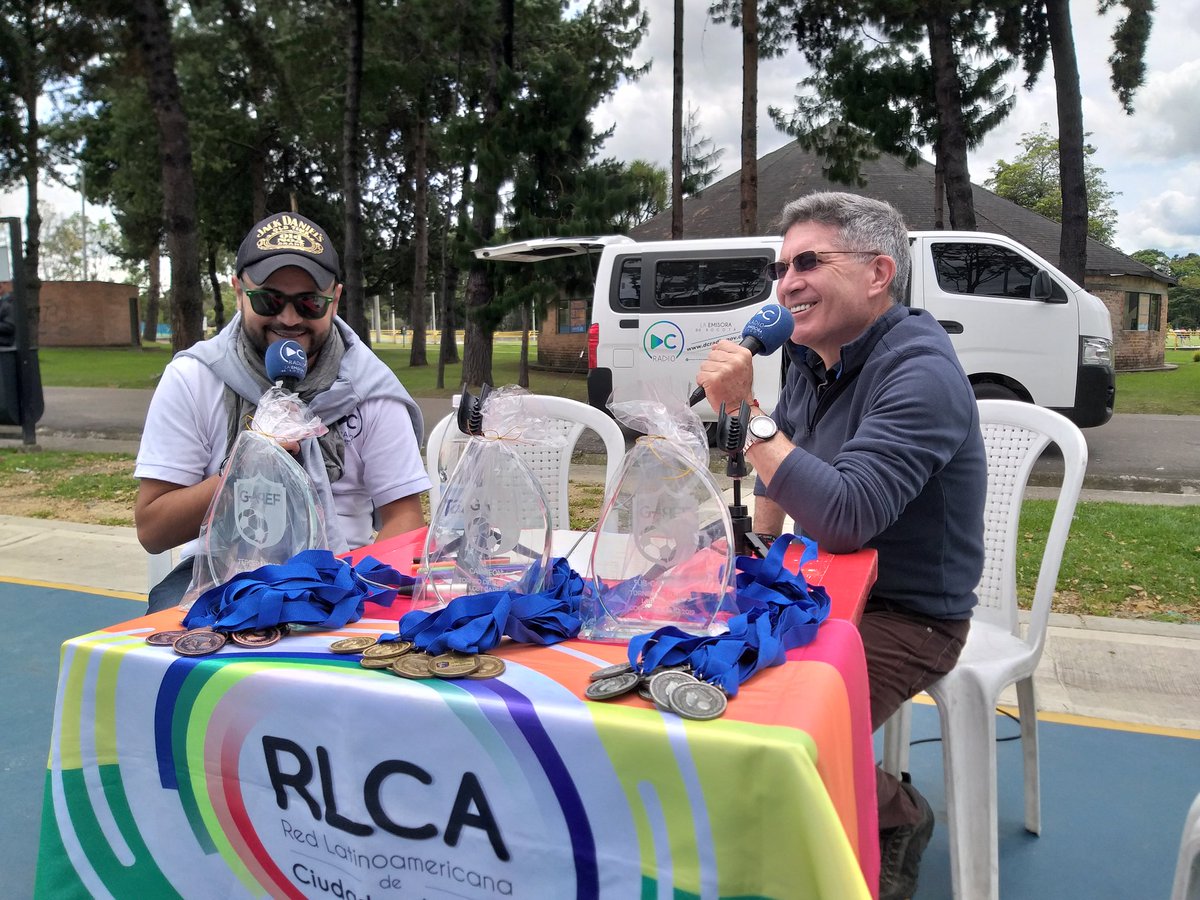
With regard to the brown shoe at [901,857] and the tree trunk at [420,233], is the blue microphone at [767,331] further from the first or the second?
the tree trunk at [420,233]

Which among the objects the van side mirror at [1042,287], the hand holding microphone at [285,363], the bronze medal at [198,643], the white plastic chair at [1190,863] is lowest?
the white plastic chair at [1190,863]

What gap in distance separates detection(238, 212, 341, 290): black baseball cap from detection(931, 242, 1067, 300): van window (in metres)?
7.46

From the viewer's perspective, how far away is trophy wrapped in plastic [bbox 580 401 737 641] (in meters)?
1.36

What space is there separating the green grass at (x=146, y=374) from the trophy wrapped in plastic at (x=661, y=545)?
42.9ft

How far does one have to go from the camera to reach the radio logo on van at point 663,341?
353 inches

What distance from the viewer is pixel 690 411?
1555mm

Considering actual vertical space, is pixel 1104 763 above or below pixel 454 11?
below

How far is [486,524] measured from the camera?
5.01 feet

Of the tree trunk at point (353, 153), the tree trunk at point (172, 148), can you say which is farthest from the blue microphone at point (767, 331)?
the tree trunk at point (353, 153)

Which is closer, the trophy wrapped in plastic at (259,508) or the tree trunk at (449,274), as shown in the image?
the trophy wrapped in plastic at (259,508)

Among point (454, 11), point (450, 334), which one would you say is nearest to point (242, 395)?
point (454, 11)

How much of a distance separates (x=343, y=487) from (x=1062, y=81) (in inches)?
507

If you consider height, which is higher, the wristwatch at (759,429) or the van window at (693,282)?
the van window at (693,282)

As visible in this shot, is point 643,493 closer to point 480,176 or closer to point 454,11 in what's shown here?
point 480,176
